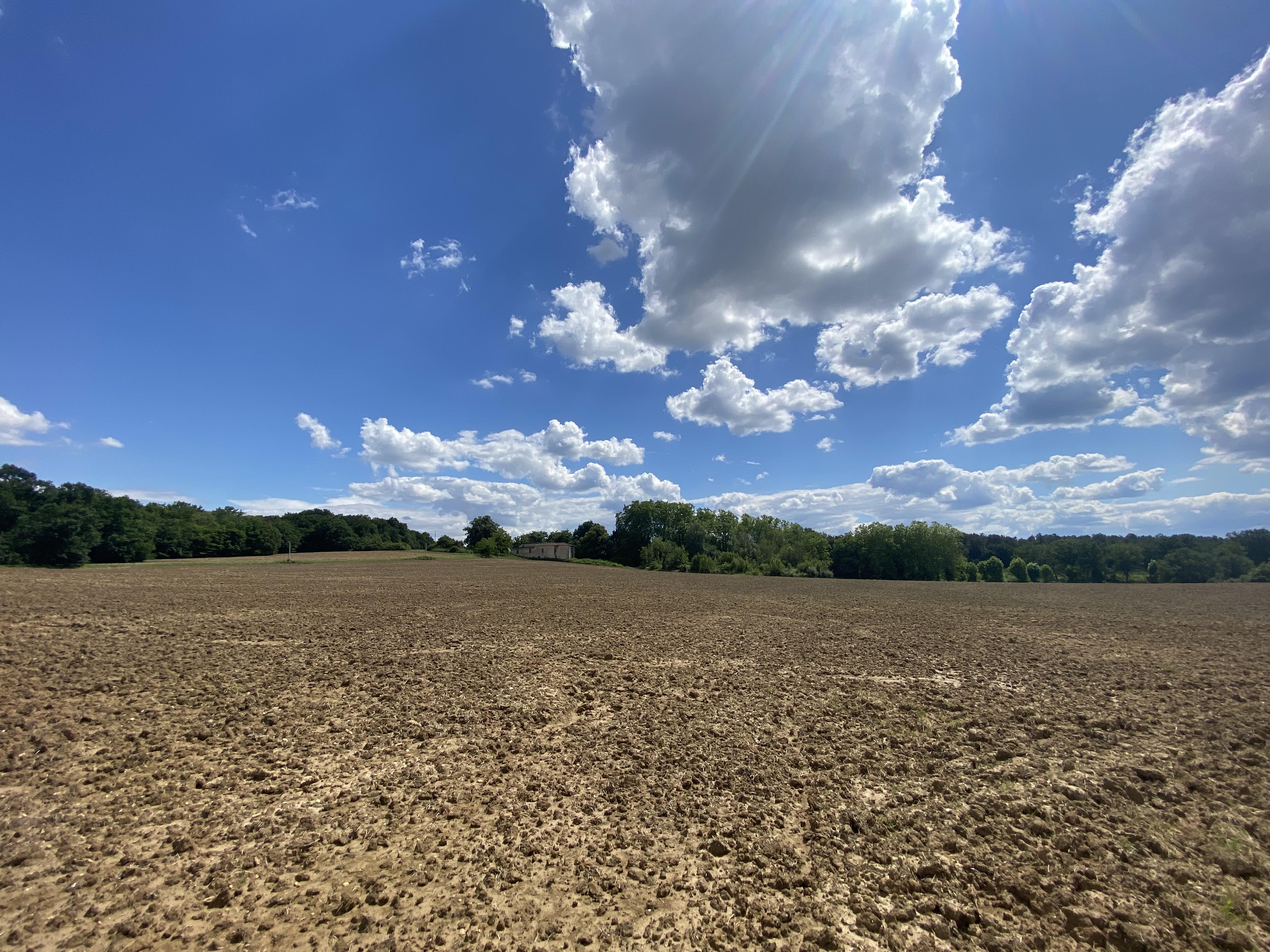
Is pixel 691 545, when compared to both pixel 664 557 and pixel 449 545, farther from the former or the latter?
pixel 449 545

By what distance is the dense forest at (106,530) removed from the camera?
38844 mm

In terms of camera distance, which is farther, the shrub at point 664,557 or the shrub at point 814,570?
the shrub at point 664,557

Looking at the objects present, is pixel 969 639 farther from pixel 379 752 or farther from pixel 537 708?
pixel 379 752

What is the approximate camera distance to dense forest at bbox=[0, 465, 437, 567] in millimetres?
38844

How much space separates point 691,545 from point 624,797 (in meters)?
83.6

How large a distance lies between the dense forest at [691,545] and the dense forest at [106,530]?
0.34 ft

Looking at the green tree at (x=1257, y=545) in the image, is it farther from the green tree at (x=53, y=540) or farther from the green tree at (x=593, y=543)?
the green tree at (x=53, y=540)

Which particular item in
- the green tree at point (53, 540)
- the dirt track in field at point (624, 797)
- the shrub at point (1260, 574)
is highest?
the green tree at point (53, 540)

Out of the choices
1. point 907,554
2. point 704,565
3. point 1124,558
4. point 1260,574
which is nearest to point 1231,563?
point 1260,574

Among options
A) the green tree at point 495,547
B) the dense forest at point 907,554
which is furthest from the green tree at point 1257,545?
the green tree at point 495,547

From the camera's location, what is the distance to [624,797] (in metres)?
4.89

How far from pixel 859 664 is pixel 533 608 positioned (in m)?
12.6

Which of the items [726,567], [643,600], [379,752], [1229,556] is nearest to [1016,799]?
[379,752]

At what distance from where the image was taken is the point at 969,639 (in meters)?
13.3
